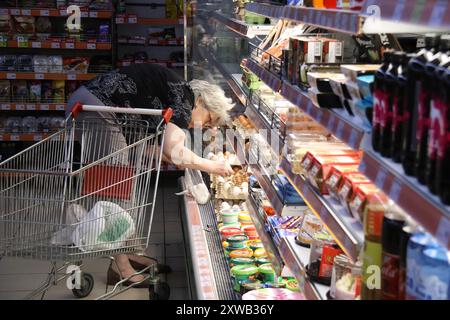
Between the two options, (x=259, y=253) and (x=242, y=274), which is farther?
(x=259, y=253)

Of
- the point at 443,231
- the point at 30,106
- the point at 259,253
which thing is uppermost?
the point at 443,231

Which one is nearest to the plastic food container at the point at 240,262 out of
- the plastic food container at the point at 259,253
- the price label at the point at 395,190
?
the plastic food container at the point at 259,253

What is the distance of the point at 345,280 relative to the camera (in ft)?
7.65

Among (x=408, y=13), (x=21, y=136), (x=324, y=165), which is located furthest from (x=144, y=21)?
(x=408, y=13)

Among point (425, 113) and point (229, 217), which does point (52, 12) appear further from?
point (425, 113)

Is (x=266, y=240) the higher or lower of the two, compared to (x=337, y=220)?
lower

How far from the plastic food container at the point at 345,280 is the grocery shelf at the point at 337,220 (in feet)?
0.47

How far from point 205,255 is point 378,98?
2.20m

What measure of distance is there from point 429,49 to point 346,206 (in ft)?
2.38

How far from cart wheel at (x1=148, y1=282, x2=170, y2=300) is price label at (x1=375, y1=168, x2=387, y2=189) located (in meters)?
2.63

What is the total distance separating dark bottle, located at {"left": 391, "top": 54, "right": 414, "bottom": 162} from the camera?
165cm

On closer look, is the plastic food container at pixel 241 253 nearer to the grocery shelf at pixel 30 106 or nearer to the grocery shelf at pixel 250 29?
the grocery shelf at pixel 250 29

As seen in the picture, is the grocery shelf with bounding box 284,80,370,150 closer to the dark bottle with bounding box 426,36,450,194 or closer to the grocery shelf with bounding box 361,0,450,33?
the grocery shelf with bounding box 361,0,450,33
